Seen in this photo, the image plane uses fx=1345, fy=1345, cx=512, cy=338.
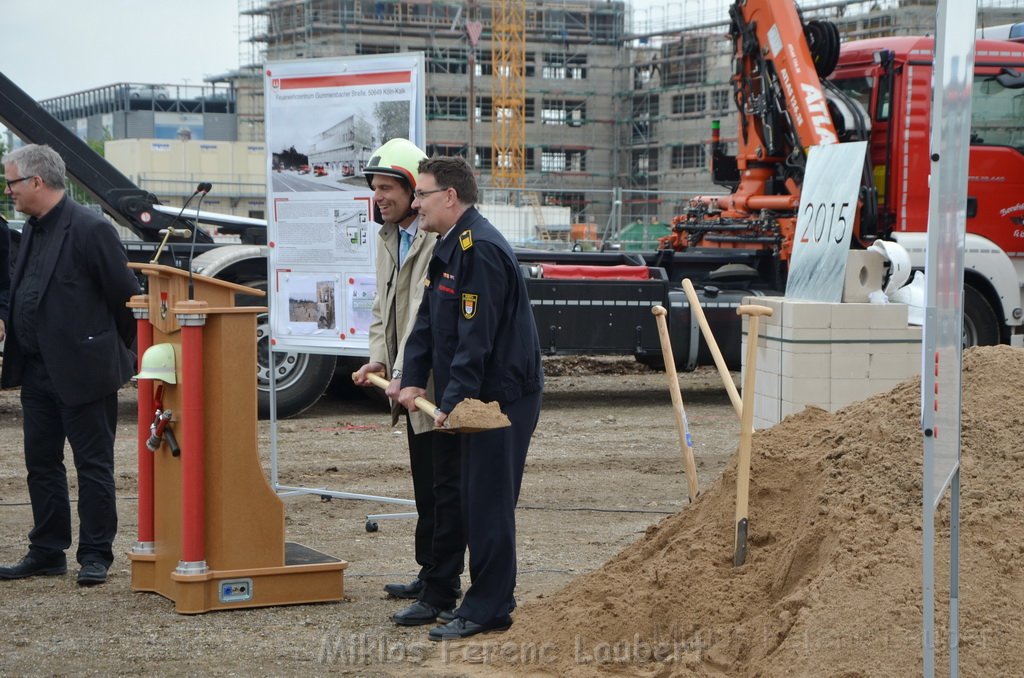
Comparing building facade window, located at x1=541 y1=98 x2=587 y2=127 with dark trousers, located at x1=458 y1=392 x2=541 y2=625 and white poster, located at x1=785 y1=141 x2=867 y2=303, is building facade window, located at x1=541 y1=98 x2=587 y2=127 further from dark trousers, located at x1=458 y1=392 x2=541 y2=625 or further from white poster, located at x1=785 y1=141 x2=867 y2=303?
dark trousers, located at x1=458 y1=392 x2=541 y2=625

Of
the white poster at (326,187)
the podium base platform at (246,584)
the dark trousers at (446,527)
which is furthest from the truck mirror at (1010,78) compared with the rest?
the podium base platform at (246,584)

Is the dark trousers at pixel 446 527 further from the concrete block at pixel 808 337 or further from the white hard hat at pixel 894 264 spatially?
the white hard hat at pixel 894 264

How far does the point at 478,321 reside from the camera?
5262 mm

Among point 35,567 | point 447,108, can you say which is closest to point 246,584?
point 35,567

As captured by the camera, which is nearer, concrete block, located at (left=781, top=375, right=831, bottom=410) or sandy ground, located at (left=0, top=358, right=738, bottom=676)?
sandy ground, located at (left=0, top=358, right=738, bottom=676)

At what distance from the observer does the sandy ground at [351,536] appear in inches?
206

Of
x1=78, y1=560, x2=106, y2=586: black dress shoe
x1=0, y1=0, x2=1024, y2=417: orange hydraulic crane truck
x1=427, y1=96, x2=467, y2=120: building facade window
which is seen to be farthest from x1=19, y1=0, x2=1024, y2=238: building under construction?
x1=78, y1=560, x2=106, y2=586: black dress shoe

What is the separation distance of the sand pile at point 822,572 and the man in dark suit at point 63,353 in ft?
7.55

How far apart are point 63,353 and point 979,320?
29.5 feet

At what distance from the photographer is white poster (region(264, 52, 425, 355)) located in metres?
7.80

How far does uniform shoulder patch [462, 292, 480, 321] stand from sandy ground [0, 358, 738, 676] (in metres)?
1.26

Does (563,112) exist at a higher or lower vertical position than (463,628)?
higher

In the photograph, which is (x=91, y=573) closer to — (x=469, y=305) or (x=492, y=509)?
(x=492, y=509)

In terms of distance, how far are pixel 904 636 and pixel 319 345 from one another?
4.71 metres
